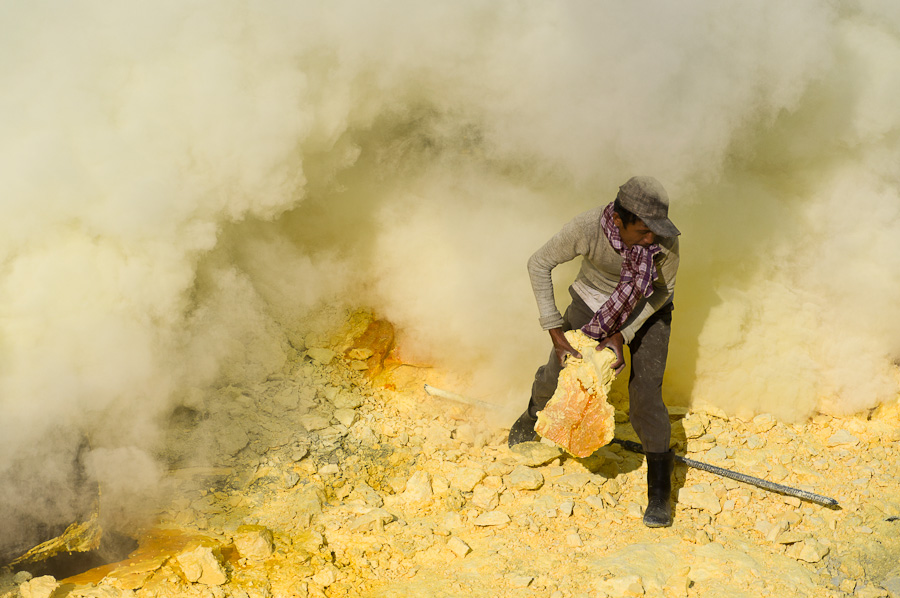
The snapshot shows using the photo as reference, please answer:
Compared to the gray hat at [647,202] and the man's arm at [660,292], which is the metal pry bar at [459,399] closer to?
the man's arm at [660,292]

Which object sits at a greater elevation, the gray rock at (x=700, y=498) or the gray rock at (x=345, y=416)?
the gray rock at (x=345, y=416)

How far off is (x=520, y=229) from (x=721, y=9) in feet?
6.57

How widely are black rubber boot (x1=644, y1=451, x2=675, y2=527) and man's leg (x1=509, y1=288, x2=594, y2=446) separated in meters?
0.70

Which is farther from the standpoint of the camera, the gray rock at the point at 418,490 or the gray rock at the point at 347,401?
the gray rock at the point at 347,401

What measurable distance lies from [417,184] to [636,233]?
230 cm

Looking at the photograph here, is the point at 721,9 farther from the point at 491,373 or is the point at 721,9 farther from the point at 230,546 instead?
the point at 230,546

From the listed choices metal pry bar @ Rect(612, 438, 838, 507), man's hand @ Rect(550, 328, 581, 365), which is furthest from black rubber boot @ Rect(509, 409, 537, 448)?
man's hand @ Rect(550, 328, 581, 365)

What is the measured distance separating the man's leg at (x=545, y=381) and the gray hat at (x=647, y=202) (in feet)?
2.54

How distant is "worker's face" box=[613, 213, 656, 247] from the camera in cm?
346

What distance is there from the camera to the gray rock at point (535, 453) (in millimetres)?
4473

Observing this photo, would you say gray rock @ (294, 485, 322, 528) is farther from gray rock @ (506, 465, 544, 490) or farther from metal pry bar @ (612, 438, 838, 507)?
metal pry bar @ (612, 438, 838, 507)

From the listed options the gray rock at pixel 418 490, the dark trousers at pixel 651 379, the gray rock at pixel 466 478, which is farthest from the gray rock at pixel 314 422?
the dark trousers at pixel 651 379

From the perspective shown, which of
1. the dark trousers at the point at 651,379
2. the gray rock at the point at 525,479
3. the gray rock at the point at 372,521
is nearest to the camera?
the gray rock at the point at 372,521

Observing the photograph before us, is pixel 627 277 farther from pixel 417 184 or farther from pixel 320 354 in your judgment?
pixel 320 354
